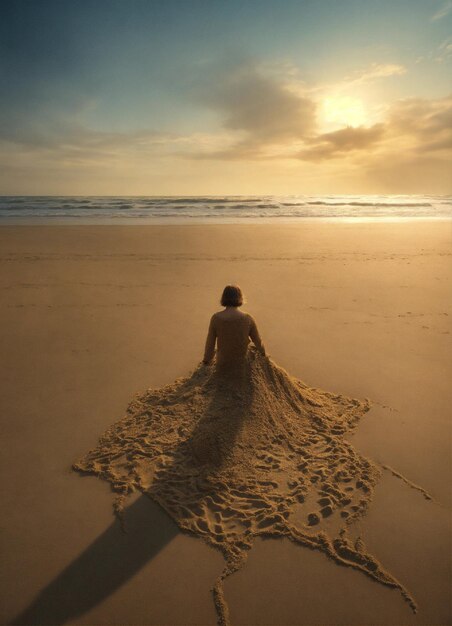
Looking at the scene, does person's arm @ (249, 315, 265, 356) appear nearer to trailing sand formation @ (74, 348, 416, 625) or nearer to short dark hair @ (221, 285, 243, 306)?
Answer: trailing sand formation @ (74, 348, 416, 625)

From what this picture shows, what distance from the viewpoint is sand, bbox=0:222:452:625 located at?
2.50 meters

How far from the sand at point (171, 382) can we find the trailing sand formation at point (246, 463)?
106 millimetres

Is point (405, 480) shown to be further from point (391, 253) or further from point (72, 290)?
point (391, 253)

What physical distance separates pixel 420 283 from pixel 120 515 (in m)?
8.32

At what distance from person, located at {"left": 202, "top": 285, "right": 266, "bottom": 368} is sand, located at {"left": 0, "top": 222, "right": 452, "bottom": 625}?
4.61ft

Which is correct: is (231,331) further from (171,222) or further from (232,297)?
(171,222)

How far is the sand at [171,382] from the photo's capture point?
2498 millimetres

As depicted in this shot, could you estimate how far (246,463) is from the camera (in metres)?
3.43

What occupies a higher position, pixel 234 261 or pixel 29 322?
pixel 234 261

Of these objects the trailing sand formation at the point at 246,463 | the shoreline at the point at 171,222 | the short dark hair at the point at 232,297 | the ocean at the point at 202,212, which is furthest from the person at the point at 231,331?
the ocean at the point at 202,212

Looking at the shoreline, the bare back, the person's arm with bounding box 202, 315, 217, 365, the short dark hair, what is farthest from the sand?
the shoreline

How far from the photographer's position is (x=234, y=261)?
1145 centimetres

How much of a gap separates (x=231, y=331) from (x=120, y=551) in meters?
2.03

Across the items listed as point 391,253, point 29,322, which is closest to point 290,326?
point 29,322
